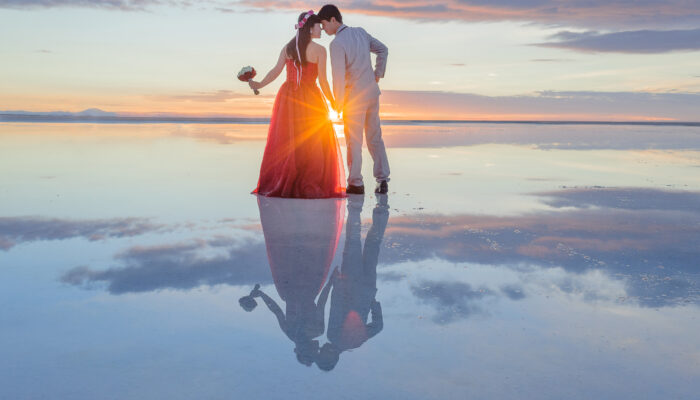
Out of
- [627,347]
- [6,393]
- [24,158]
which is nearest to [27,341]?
[6,393]

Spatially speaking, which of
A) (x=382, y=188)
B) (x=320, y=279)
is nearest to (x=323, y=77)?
(x=382, y=188)

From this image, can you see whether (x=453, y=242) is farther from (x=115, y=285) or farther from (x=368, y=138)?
(x=368, y=138)

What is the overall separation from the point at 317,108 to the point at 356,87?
0.58 metres

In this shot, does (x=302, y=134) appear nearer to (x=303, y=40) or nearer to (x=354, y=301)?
(x=303, y=40)

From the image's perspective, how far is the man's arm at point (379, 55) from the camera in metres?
7.69

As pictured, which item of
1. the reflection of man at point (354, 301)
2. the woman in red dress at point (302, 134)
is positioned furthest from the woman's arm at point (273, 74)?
the reflection of man at point (354, 301)

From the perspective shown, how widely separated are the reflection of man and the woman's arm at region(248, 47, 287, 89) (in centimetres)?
314

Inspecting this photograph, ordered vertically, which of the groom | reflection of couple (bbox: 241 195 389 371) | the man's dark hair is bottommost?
reflection of couple (bbox: 241 195 389 371)

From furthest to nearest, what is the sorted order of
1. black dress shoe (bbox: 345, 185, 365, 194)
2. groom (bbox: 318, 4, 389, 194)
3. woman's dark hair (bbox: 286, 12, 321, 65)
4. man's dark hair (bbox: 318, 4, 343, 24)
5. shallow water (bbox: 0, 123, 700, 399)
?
black dress shoe (bbox: 345, 185, 365, 194)
groom (bbox: 318, 4, 389, 194)
man's dark hair (bbox: 318, 4, 343, 24)
woman's dark hair (bbox: 286, 12, 321, 65)
shallow water (bbox: 0, 123, 700, 399)

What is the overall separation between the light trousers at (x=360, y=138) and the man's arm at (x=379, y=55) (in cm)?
33

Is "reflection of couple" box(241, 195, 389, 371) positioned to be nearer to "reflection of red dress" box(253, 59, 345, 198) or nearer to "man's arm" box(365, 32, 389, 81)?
"reflection of red dress" box(253, 59, 345, 198)

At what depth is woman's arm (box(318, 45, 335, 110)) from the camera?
732 cm

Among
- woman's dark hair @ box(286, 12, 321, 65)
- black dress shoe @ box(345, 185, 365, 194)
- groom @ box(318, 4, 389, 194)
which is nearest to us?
woman's dark hair @ box(286, 12, 321, 65)

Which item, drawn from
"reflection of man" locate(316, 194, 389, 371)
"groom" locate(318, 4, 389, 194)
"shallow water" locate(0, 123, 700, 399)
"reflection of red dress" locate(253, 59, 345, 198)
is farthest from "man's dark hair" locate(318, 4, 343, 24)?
"reflection of man" locate(316, 194, 389, 371)
